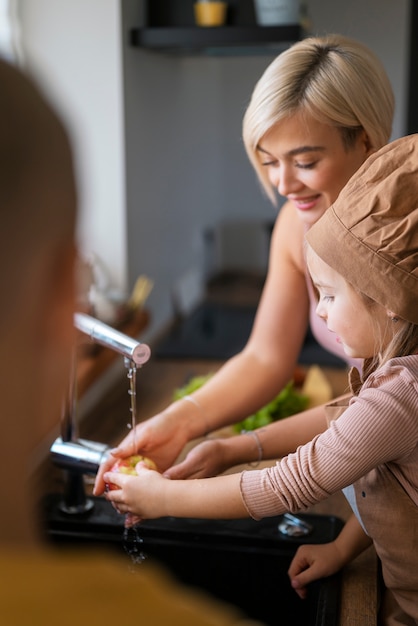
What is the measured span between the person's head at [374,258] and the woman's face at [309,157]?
324 mm

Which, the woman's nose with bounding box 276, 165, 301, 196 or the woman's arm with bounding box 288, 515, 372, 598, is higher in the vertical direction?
the woman's nose with bounding box 276, 165, 301, 196

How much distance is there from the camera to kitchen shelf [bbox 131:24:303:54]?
104 inches

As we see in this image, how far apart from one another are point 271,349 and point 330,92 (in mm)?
481

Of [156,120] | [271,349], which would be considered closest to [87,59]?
[156,120]

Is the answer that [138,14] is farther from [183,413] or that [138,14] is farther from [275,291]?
[183,413]

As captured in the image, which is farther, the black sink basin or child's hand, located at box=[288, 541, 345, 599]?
the black sink basin

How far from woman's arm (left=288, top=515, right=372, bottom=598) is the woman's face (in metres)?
0.51

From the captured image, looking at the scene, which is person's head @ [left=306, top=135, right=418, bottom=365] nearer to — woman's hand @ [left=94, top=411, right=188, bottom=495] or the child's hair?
the child's hair

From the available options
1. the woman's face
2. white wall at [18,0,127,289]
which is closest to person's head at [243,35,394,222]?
the woman's face

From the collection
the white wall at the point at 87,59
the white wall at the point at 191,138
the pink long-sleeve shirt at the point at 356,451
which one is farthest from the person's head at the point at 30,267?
the white wall at the point at 191,138

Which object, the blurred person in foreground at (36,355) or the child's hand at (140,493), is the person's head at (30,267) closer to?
the blurred person in foreground at (36,355)

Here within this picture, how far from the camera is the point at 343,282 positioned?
43.6 inches

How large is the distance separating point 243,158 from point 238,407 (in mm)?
2668

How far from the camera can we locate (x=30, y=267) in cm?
57
